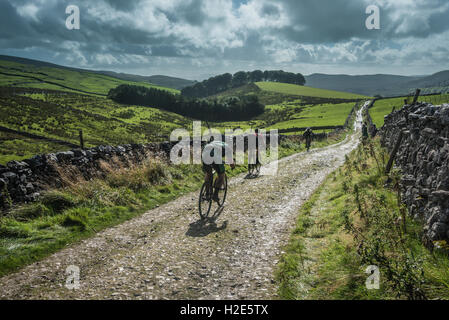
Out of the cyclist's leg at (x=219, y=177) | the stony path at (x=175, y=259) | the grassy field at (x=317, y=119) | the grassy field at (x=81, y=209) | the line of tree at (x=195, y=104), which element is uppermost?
the line of tree at (x=195, y=104)

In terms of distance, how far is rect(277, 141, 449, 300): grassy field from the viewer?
4.68m

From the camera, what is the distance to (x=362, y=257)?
5820 mm

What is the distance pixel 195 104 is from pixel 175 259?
14842 cm

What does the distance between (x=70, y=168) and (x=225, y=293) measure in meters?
9.07

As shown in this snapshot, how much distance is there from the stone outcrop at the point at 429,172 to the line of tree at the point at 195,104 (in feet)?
416

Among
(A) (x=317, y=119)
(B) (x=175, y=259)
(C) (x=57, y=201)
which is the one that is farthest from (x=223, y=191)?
(A) (x=317, y=119)

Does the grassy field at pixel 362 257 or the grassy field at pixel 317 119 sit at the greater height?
the grassy field at pixel 317 119

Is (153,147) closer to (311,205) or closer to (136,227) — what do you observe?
(136,227)

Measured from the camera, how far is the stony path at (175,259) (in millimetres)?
5664

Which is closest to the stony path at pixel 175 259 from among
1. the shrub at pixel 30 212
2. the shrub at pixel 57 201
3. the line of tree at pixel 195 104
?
the shrub at pixel 57 201

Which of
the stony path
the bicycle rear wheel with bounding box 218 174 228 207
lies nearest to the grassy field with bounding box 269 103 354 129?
the bicycle rear wheel with bounding box 218 174 228 207

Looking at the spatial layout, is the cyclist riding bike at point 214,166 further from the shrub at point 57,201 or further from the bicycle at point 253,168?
the bicycle at point 253,168

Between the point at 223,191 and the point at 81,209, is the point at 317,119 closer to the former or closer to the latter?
the point at 223,191
